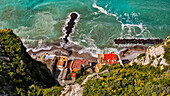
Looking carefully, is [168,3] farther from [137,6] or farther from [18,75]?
[18,75]

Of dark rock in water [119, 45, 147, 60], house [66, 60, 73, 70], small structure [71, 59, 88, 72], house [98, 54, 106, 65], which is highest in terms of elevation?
small structure [71, 59, 88, 72]

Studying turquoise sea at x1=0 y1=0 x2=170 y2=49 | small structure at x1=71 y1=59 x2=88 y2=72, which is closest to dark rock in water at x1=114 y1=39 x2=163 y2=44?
turquoise sea at x1=0 y1=0 x2=170 y2=49

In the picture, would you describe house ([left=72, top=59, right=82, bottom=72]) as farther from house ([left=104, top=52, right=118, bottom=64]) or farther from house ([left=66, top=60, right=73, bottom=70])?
house ([left=104, top=52, right=118, bottom=64])

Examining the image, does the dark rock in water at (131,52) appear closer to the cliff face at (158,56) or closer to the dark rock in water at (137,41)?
the dark rock in water at (137,41)

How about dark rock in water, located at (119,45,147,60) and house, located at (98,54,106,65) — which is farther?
dark rock in water, located at (119,45,147,60)

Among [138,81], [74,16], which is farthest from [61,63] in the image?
[74,16]

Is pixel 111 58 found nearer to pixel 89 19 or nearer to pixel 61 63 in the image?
pixel 61 63

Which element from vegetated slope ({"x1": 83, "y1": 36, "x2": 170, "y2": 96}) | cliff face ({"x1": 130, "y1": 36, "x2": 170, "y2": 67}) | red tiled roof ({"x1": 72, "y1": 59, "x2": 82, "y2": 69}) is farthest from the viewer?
red tiled roof ({"x1": 72, "y1": 59, "x2": 82, "y2": 69})
